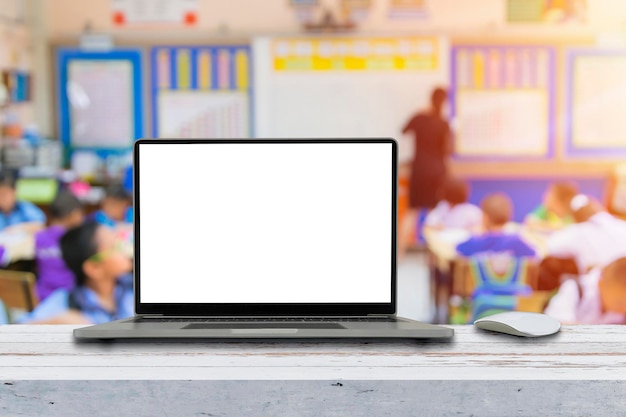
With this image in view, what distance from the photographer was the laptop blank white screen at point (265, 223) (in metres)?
1.00

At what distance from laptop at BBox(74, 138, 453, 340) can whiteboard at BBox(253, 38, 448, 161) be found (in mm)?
5284

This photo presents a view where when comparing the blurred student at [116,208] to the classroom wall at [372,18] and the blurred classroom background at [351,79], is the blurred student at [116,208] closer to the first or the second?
the blurred classroom background at [351,79]

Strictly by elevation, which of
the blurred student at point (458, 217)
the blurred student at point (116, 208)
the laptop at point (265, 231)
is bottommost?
the blurred student at point (458, 217)

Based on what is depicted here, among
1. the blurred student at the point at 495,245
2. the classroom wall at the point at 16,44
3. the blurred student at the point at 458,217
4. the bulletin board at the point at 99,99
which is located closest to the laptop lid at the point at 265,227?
the blurred student at the point at 495,245

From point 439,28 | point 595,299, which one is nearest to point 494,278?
point 595,299

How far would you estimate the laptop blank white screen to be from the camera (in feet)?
3.30

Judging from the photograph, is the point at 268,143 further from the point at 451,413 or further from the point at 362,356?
the point at 451,413

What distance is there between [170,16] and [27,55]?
125cm

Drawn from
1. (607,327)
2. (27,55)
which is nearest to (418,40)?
(27,55)

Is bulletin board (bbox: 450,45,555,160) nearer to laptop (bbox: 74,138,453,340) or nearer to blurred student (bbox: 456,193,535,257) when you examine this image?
blurred student (bbox: 456,193,535,257)

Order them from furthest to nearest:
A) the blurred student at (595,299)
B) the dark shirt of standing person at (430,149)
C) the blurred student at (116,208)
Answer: the dark shirt of standing person at (430,149), the blurred student at (116,208), the blurred student at (595,299)

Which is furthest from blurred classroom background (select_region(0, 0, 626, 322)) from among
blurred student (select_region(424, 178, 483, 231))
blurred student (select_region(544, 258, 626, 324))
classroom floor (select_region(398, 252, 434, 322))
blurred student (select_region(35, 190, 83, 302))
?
blurred student (select_region(544, 258, 626, 324))

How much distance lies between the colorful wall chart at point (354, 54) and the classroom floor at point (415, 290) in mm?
1633

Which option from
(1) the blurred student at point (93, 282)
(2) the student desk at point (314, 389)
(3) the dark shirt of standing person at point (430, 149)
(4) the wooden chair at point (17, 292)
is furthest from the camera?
(3) the dark shirt of standing person at point (430, 149)
